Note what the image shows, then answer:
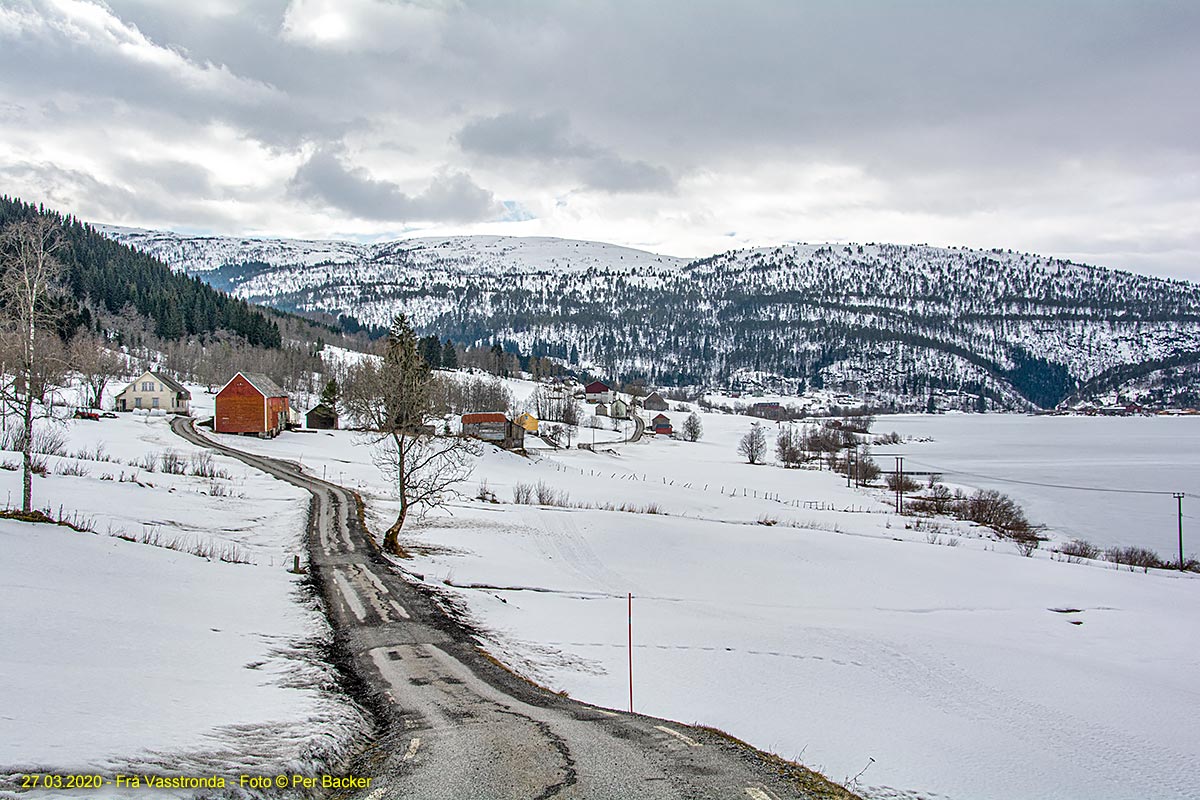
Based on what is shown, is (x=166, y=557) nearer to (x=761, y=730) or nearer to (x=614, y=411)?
(x=761, y=730)

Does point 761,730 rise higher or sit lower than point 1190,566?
higher

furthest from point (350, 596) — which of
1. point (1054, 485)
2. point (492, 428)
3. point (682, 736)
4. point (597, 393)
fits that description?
point (597, 393)

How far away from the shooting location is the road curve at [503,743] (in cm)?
692

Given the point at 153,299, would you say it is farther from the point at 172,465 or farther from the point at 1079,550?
the point at 1079,550

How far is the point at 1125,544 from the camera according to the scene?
46625 millimetres

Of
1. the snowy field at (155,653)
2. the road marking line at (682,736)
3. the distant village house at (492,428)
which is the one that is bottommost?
the road marking line at (682,736)

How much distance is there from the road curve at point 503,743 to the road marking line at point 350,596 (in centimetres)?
82

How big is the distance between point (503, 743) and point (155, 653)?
19.9 ft

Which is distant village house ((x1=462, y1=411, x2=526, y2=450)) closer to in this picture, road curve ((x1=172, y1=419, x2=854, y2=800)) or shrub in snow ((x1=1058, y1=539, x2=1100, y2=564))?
shrub in snow ((x1=1058, y1=539, x2=1100, y2=564))

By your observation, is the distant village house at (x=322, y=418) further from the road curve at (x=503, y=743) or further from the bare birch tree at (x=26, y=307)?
the road curve at (x=503, y=743)

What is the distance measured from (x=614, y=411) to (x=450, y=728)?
134847mm

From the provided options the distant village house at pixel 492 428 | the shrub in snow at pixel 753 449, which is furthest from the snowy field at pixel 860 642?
the shrub in snow at pixel 753 449

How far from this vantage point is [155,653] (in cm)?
1062

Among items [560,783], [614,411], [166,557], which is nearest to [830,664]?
[560,783]
